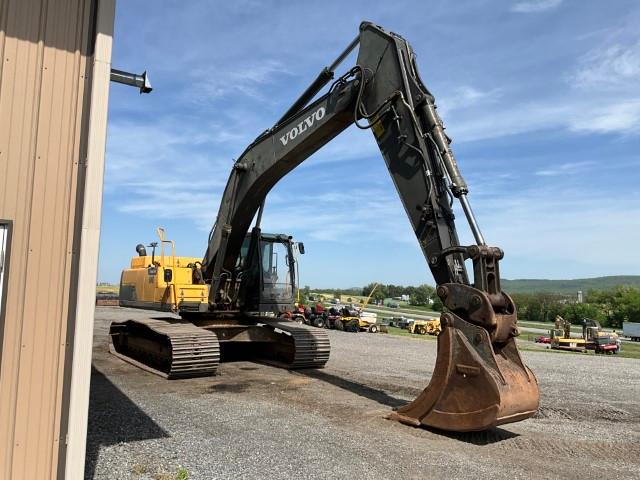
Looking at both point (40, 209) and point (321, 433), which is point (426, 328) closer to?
point (321, 433)

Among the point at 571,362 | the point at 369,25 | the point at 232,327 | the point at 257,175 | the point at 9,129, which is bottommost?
the point at 571,362

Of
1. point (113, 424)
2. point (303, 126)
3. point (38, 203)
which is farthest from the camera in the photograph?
point (303, 126)

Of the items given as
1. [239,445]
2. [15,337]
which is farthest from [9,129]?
[239,445]

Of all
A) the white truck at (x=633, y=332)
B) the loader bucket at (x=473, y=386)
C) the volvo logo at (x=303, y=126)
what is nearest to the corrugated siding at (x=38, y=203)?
the loader bucket at (x=473, y=386)

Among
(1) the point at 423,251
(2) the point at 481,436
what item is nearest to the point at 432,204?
(1) the point at 423,251

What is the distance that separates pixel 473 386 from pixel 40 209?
14.6 ft

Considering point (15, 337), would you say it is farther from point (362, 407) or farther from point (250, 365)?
point (250, 365)

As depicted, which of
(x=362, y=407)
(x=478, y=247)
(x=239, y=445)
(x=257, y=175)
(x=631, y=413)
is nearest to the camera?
(x=239, y=445)

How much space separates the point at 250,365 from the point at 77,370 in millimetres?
7796

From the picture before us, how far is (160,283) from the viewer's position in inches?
519

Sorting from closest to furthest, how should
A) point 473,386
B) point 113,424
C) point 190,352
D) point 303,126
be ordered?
1. point 473,386
2. point 113,424
3. point 303,126
4. point 190,352

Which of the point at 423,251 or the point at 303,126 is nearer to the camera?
the point at 423,251

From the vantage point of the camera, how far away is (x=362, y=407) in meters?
7.14

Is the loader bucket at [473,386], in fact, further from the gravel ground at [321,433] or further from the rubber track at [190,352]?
the rubber track at [190,352]
